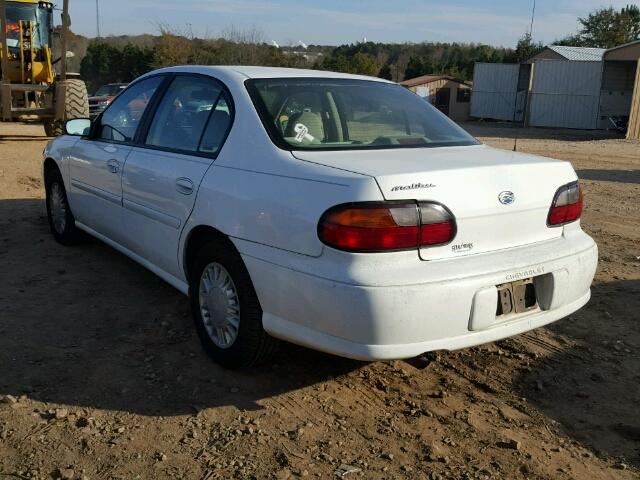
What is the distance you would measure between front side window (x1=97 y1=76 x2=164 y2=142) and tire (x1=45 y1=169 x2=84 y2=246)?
1068 millimetres

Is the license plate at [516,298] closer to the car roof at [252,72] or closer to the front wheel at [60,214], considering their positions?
the car roof at [252,72]

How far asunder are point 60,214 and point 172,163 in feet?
8.74

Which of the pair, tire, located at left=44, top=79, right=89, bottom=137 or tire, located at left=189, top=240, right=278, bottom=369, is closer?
tire, located at left=189, top=240, right=278, bottom=369

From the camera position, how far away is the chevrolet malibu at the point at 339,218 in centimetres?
287

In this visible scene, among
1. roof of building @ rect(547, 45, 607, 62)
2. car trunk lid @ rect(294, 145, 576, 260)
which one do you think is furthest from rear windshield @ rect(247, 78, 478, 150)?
roof of building @ rect(547, 45, 607, 62)

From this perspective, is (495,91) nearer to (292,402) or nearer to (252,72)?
(252,72)

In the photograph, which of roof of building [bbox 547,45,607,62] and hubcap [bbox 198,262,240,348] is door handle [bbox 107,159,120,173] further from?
roof of building [bbox 547,45,607,62]

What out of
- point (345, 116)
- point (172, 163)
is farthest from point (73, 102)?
point (345, 116)

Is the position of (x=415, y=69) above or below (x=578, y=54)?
below

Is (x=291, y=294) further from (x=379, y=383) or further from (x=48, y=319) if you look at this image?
(x=48, y=319)

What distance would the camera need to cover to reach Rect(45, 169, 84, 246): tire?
19.6 ft

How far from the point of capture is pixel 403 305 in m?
2.84

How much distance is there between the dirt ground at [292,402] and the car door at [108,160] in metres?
0.60

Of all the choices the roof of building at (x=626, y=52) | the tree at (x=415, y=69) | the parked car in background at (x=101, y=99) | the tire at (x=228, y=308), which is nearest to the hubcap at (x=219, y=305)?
the tire at (x=228, y=308)
